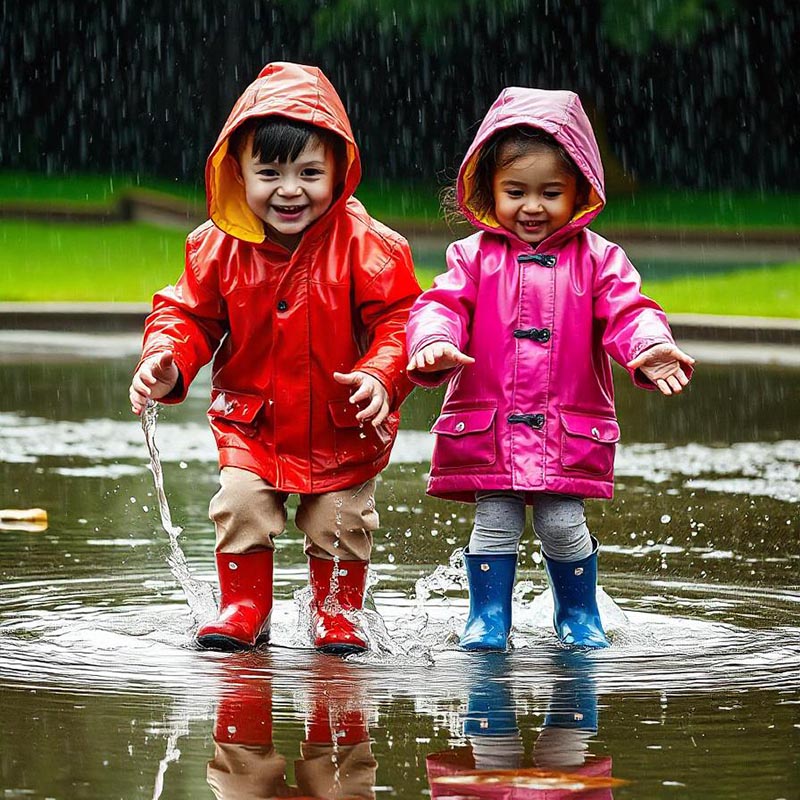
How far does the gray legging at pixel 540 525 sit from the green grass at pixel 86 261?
42.3 ft

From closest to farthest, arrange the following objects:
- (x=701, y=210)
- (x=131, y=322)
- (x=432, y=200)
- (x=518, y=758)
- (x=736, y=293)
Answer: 1. (x=518, y=758)
2. (x=131, y=322)
3. (x=736, y=293)
4. (x=701, y=210)
5. (x=432, y=200)

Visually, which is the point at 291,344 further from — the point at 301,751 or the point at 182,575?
the point at 301,751

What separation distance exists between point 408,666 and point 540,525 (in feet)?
2.09

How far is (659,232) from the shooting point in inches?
948

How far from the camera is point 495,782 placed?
Answer: 12.7 ft

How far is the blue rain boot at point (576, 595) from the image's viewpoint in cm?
547

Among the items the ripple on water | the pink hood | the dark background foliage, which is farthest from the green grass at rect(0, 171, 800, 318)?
the pink hood

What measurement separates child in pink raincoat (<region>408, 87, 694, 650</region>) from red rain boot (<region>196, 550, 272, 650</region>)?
1.69 feet

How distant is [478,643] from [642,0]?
20.6 metres

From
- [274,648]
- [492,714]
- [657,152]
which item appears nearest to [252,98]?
[274,648]

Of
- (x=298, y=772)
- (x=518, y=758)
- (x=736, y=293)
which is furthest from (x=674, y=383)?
(x=736, y=293)

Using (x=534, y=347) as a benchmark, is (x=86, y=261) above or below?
above

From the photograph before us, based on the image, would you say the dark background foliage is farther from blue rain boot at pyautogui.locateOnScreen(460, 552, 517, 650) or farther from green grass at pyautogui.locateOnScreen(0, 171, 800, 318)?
blue rain boot at pyautogui.locateOnScreen(460, 552, 517, 650)

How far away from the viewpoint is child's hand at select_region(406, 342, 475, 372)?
5090mm
